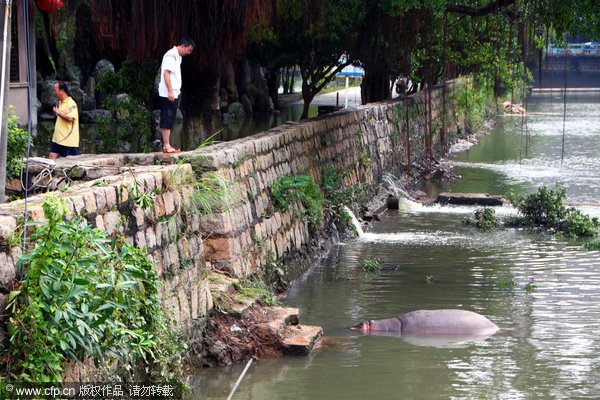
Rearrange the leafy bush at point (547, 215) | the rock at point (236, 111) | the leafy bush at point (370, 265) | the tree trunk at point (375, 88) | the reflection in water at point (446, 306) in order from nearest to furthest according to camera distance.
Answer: the reflection in water at point (446, 306)
the leafy bush at point (370, 265)
the leafy bush at point (547, 215)
the tree trunk at point (375, 88)
the rock at point (236, 111)

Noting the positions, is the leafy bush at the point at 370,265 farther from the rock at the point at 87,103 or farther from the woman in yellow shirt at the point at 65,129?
the rock at the point at 87,103

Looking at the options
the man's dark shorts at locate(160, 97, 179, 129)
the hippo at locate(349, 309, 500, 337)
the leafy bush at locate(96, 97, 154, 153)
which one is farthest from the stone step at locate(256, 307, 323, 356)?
the leafy bush at locate(96, 97, 154, 153)

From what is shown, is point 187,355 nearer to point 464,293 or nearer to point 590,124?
point 464,293

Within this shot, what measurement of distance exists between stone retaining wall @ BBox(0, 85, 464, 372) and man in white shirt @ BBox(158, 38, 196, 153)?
0.88m

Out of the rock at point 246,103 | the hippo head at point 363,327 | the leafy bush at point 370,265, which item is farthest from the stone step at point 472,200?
the rock at point 246,103

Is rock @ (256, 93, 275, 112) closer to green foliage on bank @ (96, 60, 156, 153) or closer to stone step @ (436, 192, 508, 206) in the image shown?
green foliage on bank @ (96, 60, 156, 153)

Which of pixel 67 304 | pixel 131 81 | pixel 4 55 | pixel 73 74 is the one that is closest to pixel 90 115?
pixel 73 74

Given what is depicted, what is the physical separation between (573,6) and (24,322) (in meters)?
10.0

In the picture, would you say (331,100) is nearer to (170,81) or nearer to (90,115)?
(90,115)

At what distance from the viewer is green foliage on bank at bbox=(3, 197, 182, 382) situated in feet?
15.0

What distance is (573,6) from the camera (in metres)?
12.2

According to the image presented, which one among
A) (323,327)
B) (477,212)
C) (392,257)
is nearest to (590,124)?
(477,212)

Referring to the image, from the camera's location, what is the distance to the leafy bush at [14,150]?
8469mm

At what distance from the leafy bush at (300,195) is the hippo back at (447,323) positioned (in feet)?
9.96
